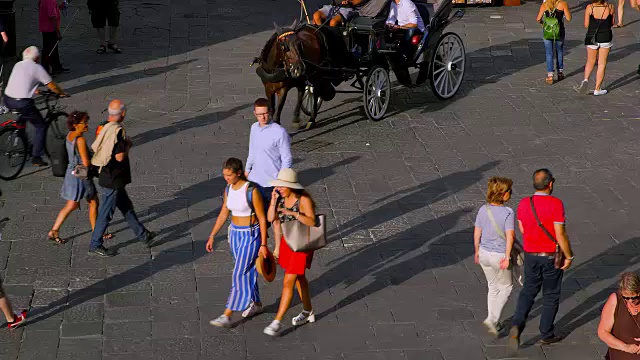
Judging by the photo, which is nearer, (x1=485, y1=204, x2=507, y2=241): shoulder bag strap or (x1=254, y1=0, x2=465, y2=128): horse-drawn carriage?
(x1=485, y1=204, x2=507, y2=241): shoulder bag strap

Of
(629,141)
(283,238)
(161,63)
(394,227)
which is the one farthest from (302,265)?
(161,63)

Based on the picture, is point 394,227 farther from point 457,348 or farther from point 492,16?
point 492,16

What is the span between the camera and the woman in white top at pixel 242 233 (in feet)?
29.7

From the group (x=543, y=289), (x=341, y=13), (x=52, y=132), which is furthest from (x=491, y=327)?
(x=52, y=132)

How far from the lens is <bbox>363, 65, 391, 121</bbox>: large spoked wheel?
578 inches

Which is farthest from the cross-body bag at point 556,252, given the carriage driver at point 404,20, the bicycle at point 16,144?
the carriage driver at point 404,20

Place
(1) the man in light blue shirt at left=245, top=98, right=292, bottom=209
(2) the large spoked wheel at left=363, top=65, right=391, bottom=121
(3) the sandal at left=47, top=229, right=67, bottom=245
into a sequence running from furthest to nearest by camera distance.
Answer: (2) the large spoked wheel at left=363, top=65, right=391, bottom=121 → (3) the sandal at left=47, top=229, right=67, bottom=245 → (1) the man in light blue shirt at left=245, top=98, right=292, bottom=209

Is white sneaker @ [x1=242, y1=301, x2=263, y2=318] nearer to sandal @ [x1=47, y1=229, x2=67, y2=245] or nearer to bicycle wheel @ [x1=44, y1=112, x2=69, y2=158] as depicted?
sandal @ [x1=47, y1=229, x2=67, y2=245]

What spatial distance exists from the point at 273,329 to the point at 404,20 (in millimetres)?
7059

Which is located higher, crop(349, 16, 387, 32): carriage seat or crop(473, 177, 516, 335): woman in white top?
crop(349, 16, 387, 32): carriage seat

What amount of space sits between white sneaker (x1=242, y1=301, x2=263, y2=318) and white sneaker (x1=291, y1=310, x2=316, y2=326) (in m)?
0.37

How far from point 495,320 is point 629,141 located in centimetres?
623

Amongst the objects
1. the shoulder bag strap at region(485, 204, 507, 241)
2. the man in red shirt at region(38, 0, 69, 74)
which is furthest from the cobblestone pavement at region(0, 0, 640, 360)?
the shoulder bag strap at region(485, 204, 507, 241)

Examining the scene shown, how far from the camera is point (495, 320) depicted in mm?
9219
